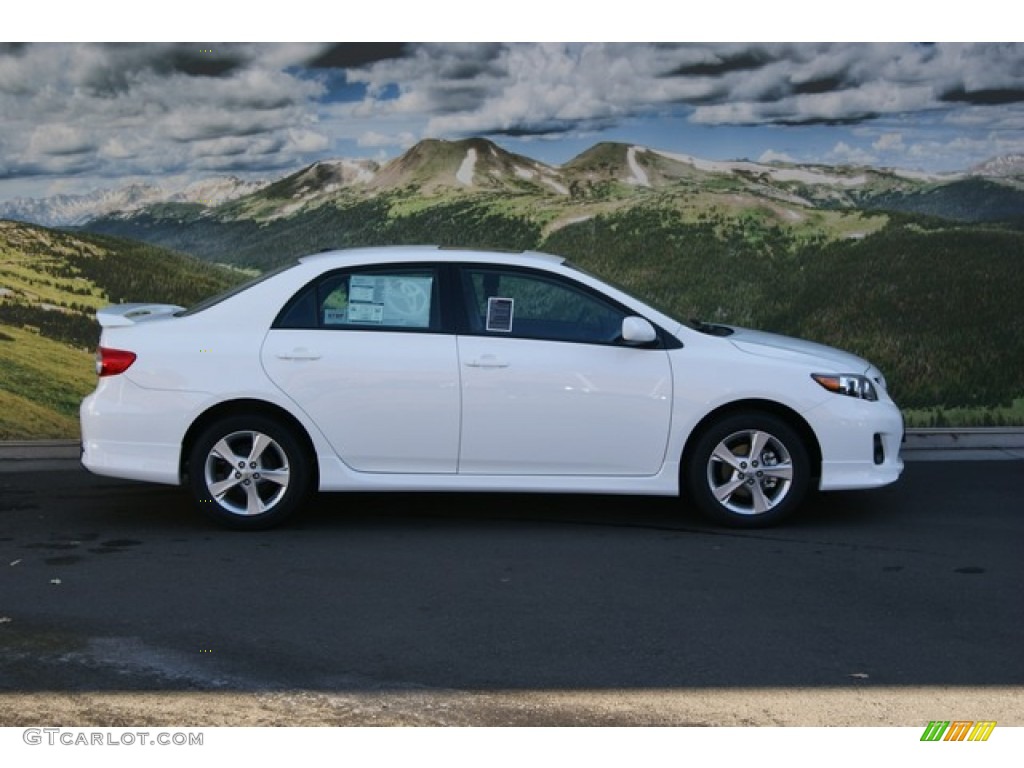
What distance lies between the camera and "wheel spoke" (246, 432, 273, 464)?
7.82 metres

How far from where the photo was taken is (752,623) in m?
6.22

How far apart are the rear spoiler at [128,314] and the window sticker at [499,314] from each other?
1.86m

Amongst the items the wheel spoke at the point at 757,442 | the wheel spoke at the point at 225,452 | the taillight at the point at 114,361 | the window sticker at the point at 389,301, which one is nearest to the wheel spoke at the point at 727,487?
the wheel spoke at the point at 757,442

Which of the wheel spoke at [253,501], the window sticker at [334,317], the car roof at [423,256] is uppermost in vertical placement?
the car roof at [423,256]

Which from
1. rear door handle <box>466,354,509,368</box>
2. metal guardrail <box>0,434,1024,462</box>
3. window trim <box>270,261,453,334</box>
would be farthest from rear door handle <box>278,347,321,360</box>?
metal guardrail <box>0,434,1024,462</box>

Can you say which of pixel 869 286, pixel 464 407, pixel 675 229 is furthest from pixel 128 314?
pixel 869 286

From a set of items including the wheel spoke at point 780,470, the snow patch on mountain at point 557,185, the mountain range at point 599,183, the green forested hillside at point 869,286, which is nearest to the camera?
the wheel spoke at point 780,470

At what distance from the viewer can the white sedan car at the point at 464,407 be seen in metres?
7.82

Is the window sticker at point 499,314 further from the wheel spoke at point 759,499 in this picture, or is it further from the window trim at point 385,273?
the wheel spoke at point 759,499

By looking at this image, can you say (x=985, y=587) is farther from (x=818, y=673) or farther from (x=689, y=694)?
(x=689, y=694)

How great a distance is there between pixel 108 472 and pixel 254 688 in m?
2.88

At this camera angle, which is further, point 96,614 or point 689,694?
point 96,614
